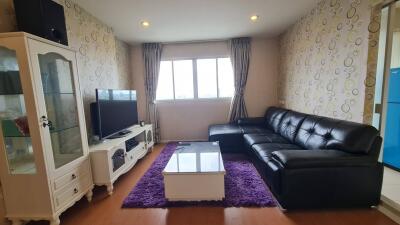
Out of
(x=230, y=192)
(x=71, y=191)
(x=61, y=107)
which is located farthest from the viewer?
(x=230, y=192)

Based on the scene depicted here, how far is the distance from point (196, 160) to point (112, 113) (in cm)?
148

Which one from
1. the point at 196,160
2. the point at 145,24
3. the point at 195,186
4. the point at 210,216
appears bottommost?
the point at 210,216

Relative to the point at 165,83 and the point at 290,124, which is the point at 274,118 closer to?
the point at 290,124

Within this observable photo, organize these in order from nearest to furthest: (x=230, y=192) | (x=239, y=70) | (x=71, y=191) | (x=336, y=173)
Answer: (x=336, y=173)
(x=71, y=191)
(x=230, y=192)
(x=239, y=70)

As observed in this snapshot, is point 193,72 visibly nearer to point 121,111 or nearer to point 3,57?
point 121,111

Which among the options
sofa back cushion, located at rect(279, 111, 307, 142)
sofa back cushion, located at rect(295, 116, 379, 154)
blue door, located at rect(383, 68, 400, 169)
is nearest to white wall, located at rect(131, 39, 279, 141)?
sofa back cushion, located at rect(279, 111, 307, 142)

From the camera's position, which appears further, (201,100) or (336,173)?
(201,100)

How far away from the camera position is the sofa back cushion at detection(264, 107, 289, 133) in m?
3.35

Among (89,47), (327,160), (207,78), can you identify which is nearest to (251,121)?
(207,78)

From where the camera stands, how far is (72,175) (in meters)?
1.86

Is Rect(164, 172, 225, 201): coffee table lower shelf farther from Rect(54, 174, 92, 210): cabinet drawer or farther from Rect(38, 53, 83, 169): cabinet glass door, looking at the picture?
Rect(38, 53, 83, 169): cabinet glass door

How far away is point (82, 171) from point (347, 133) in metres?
2.74

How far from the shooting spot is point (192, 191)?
1.92 m

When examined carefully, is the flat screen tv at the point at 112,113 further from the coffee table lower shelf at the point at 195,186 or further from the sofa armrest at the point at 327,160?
the sofa armrest at the point at 327,160
